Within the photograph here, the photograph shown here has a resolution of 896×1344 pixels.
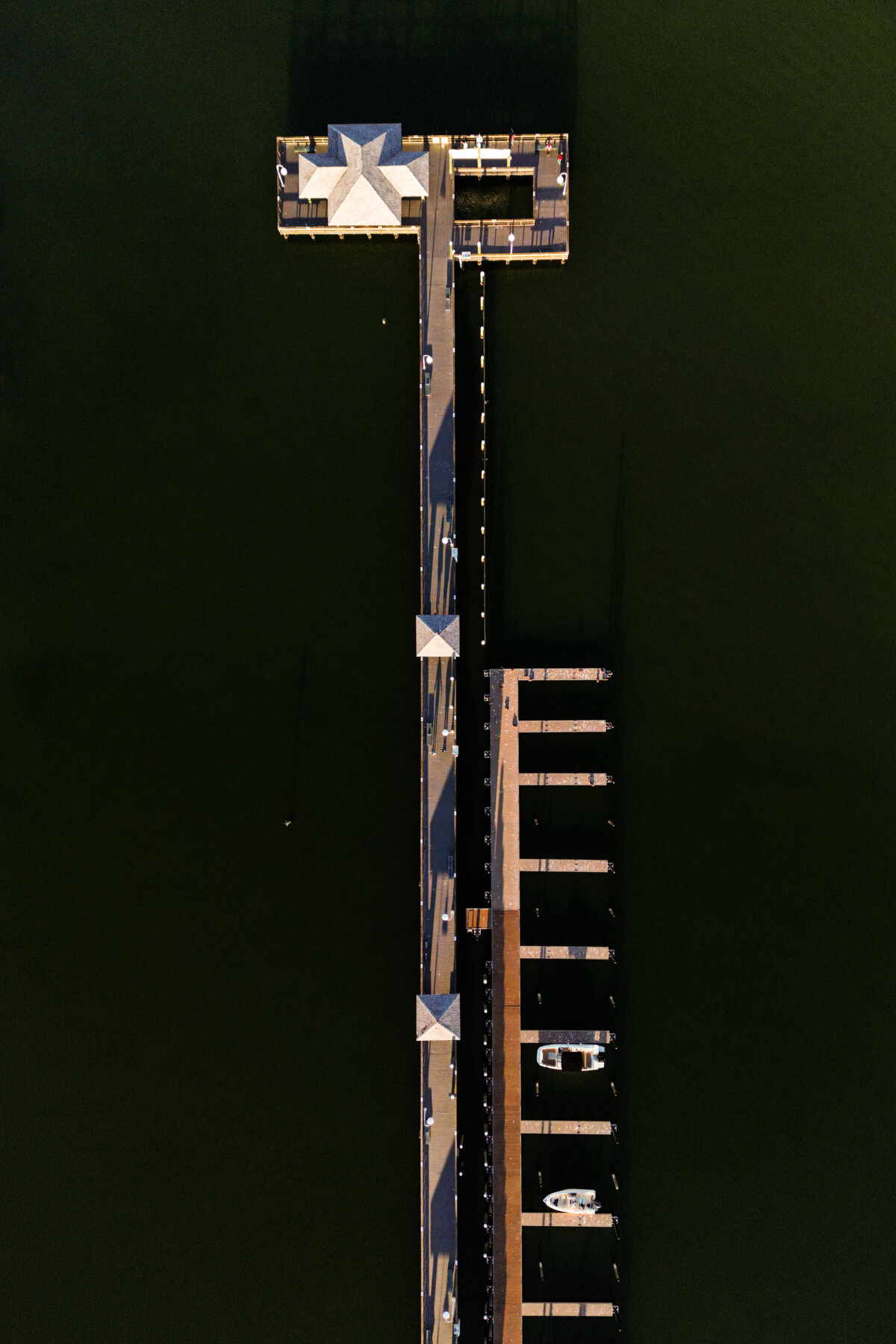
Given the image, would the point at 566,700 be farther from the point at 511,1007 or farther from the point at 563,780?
the point at 511,1007

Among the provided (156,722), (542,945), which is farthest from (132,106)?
(542,945)

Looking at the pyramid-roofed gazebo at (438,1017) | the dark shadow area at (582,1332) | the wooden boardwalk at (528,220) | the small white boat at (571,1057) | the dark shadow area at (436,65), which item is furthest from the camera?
the dark shadow area at (436,65)

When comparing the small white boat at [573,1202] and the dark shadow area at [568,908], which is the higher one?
the dark shadow area at [568,908]

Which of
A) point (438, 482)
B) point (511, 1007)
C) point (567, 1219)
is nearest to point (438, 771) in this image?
point (511, 1007)

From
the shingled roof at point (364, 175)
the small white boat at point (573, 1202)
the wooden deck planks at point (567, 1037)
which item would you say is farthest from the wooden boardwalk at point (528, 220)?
the small white boat at point (573, 1202)

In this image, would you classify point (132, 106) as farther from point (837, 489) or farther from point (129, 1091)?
point (129, 1091)

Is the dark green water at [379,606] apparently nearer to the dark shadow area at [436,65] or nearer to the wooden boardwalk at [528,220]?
the dark shadow area at [436,65]

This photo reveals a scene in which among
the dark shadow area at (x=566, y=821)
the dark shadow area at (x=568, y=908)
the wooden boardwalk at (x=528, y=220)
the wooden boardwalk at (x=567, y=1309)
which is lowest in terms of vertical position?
the wooden boardwalk at (x=567, y=1309)
